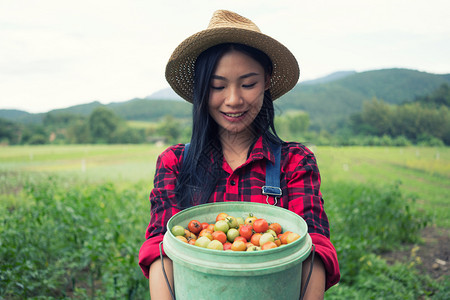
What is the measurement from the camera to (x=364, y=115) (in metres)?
9.75

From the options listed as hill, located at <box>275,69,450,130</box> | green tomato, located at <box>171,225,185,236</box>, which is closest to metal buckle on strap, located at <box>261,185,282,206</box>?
green tomato, located at <box>171,225,185,236</box>

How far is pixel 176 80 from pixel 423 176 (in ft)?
21.6

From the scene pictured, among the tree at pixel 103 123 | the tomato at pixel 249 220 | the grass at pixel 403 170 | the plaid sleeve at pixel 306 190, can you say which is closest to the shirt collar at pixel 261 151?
the plaid sleeve at pixel 306 190

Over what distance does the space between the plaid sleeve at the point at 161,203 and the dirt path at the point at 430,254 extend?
12.7 ft

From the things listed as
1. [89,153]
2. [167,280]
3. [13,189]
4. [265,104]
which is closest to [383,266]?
[265,104]

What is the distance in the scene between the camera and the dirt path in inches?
155

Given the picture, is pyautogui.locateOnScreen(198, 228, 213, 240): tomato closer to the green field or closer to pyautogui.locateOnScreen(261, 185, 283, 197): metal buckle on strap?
pyautogui.locateOnScreen(261, 185, 283, 197): metal buckle on strap

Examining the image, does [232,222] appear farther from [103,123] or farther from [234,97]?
[103,123]

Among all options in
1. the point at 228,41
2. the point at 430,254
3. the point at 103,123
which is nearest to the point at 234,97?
the point at 228,41

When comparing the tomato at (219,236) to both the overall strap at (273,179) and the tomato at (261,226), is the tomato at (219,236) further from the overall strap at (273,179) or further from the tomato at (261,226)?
the overall strap at (273,179)

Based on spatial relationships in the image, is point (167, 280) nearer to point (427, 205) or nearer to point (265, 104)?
point (265, 104)

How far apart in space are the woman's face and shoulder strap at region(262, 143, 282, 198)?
0.29 m

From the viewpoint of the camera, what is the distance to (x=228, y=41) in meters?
1.57

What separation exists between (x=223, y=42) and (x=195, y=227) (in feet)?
3.22
